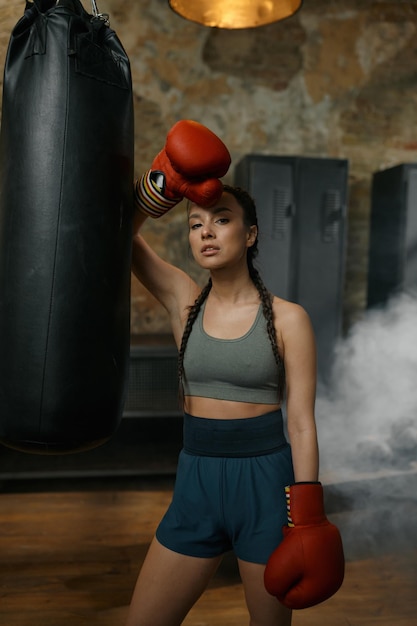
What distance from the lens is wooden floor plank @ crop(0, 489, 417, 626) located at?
2.17 meters

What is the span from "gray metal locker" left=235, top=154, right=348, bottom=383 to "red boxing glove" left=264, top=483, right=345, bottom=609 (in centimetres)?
267

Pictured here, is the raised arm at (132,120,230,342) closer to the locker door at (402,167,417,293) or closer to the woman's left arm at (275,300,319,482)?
the woman's left arm at (275,300,319,482)

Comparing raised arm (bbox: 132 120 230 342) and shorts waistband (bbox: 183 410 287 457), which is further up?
raised arm (bbox: 132 120 230 342)

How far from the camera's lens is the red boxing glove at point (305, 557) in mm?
1283

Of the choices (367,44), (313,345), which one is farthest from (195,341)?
(367,44)

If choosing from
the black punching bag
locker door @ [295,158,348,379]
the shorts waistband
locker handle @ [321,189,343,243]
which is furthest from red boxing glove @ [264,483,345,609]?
locker handle @ [321,189,343,243]

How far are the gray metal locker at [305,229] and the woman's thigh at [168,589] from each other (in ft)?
8.84

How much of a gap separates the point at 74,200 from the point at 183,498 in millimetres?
744

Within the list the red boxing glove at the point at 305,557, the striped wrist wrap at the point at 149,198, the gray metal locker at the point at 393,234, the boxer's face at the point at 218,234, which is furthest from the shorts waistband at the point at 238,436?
the gray metal locker at the point at 393,234

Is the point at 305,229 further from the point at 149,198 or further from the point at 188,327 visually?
the point at 149,198

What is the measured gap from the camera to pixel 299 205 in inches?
156

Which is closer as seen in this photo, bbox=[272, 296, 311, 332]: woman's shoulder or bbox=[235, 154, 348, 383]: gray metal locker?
bbox=[272, 296, 311, 332]: woman's shoulder

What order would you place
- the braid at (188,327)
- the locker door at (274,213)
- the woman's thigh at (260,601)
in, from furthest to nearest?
1. the locker door at (274,213)
2. the braid at (188,327)
3. the woman's thigh at (260,601)

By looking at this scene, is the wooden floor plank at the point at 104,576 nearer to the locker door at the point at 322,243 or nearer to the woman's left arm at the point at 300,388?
the woman's left arm at the point at 300,388
